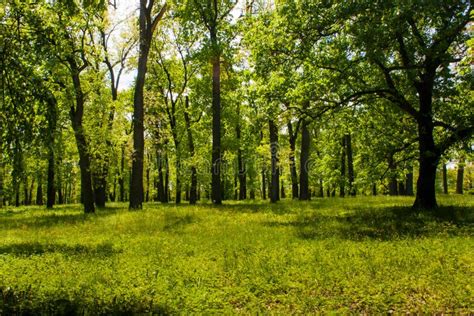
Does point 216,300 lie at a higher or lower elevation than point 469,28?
lower

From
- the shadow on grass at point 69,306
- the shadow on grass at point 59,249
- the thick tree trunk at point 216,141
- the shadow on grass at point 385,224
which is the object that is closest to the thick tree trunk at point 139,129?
the thick tree trunk at point 216,141

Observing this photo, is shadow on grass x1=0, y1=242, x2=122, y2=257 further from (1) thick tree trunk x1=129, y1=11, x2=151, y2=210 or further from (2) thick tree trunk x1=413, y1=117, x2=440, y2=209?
(2) thick tree trunk x1=413, y1=117, x2=440, y2=209

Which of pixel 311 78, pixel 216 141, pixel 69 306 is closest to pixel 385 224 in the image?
pixel 311 78

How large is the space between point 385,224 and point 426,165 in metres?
4.63

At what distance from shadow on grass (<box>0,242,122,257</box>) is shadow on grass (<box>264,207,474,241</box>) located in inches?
237

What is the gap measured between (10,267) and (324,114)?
14522 millimetres

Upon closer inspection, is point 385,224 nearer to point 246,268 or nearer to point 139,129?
point 246,268

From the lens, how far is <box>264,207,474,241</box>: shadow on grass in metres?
12.7

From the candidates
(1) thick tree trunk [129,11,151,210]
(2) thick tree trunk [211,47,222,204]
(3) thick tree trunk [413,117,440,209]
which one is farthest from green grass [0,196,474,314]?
(2) thick tree trunk [211,47,222,204]

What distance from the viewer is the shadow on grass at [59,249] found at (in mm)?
11102

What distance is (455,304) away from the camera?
22.4 ft

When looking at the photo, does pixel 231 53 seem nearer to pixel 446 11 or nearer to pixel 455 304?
pixel 446 11

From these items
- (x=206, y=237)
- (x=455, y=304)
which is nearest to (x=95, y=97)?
(x=206, y=237)

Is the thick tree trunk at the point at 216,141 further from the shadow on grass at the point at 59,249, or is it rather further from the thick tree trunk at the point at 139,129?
the shadow on grass at the point at 59,249
